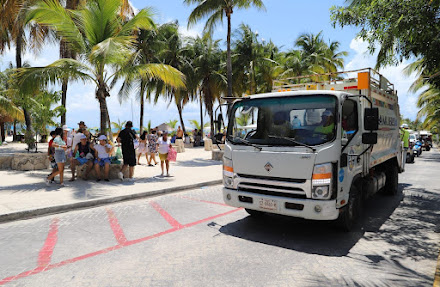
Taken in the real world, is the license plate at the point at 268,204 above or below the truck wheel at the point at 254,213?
above

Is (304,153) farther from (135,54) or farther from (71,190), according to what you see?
(135,54)

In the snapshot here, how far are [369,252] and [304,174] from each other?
1415 millimetres

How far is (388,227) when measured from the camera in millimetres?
5840

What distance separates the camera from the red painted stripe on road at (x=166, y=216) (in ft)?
19.2

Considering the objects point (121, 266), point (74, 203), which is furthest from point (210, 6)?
point (121, 266)

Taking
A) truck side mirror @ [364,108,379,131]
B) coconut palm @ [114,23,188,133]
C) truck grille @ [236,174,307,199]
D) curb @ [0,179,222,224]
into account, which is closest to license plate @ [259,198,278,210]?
truck grille @ [236,174,307,199]

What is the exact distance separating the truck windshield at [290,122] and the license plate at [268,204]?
34.0 inches

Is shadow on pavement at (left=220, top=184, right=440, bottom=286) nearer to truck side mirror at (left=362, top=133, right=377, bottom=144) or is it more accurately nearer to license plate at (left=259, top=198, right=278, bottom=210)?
license plate at (left=259, top=198, right=278, bottom=210)

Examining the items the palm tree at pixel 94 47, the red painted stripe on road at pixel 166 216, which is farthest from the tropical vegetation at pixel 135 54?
the red painted stripe on road at pixel 166 216

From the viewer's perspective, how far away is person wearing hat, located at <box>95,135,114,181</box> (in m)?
9.74

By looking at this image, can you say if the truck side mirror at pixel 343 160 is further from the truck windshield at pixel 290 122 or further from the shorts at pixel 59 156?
the shorts at pixel 59 156

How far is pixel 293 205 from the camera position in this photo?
4.78m

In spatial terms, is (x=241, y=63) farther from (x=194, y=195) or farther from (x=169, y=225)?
(x=169, y=225)

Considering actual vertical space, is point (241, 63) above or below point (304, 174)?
above
